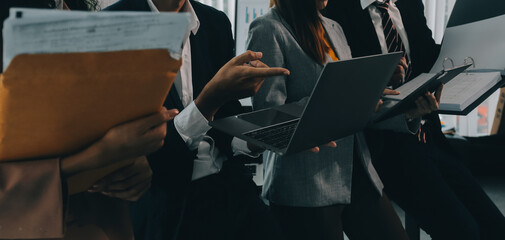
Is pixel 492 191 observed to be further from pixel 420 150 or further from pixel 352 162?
pixel 352 162

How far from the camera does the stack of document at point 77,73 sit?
1.29 ft

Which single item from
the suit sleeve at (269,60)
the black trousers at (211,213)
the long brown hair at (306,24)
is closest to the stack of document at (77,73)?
the black trousers at (211,213)

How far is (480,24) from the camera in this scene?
1359mm

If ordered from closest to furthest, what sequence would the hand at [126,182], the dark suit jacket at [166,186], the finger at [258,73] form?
the hand at [126,182], the finger at [258,73], the dark suit jacket at [166,186]

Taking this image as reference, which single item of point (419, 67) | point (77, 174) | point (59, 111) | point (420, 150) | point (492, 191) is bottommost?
point (492, 191)

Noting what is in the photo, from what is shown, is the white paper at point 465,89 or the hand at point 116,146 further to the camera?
the white paper at point 465,89

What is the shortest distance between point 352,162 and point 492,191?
2.43 meters

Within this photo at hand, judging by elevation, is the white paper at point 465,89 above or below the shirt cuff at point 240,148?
above

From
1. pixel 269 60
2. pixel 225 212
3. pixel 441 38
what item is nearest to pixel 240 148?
pixel 225 212

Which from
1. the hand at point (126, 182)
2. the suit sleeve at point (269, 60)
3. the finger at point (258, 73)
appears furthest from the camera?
the suit sleeve at point (269, 60)

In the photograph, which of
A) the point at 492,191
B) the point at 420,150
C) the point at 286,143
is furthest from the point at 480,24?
the point at 492,191

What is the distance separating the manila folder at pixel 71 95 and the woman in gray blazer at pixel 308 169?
0.63 meters

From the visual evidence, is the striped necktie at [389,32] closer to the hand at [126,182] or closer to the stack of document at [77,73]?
the hand at [126,182]

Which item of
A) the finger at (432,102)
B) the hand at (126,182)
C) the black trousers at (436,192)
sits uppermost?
the hand at (126,182)
